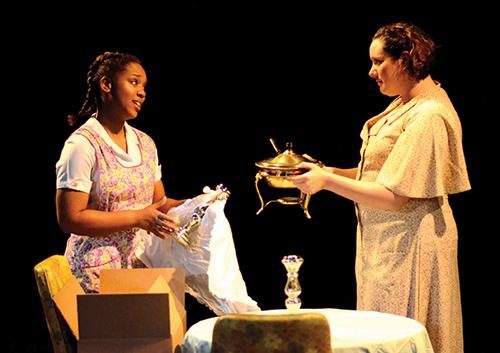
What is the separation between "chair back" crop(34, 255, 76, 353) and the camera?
340 centimetres

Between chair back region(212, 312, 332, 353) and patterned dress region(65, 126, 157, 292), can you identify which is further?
patterned dress region(65, 126, 157, 292)

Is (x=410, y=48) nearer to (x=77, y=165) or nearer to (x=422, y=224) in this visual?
(x=422, y=224)

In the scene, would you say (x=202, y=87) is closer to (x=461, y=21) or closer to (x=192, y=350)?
(x=461, y=21)

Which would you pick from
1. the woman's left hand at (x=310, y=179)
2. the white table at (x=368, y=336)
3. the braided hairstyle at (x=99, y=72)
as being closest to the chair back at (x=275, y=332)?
the white table at (x=368, y=336)

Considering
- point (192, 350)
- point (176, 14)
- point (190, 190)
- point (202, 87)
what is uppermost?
point (176, 14)

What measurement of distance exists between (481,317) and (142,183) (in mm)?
2080

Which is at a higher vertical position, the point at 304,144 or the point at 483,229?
the point at 304,144

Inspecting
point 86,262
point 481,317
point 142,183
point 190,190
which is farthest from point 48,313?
point 481,317

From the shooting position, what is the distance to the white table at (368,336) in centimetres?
306

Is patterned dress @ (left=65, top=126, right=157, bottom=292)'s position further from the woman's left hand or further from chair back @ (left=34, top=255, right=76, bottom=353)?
the woman's left hand

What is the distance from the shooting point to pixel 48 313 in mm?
3434

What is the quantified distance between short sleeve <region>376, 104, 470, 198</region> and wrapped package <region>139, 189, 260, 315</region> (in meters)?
0.61

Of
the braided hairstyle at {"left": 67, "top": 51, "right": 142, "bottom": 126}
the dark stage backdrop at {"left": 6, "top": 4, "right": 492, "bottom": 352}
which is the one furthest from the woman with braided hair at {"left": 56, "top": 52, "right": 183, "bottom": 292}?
the dark stage backdrop at {"left": 6, "top": 4, "right": 492, "bottom": 352}

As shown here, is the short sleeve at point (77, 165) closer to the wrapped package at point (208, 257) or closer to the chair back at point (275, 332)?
the wrapped package at point (208, 257)
